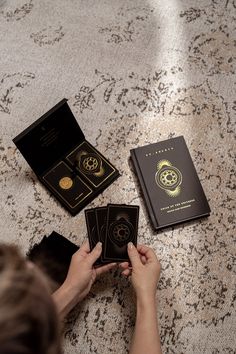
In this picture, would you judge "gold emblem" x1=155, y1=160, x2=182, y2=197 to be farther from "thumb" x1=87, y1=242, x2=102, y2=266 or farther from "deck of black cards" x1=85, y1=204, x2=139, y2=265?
"thumb" x1=87, y1=242, x2=102, y2=266

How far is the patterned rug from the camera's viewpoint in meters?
1.12

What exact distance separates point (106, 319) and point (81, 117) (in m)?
0.64

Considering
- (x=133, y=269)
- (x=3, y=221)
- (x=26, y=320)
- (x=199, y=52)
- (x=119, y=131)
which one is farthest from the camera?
(x=199, y=52)

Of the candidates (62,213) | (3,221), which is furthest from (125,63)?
(3,221)

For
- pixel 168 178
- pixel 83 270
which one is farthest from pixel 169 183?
pixel 83 270

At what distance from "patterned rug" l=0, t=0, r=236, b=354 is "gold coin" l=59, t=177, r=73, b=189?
0.18ft

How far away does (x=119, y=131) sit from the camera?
4.33 feet

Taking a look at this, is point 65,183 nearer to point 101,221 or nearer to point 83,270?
point 101,221

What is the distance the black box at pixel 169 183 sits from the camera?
1.20 metres

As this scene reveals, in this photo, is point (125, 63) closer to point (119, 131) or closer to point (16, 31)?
point (119, 131)

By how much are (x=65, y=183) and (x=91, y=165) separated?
0.10 metres

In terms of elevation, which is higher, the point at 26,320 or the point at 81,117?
the point at 26,320

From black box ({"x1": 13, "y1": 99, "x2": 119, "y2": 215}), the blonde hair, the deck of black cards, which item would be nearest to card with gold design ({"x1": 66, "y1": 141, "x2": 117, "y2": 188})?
black box ({"x1": 13, "y1": 99, "x2": 119, "y2": 215})

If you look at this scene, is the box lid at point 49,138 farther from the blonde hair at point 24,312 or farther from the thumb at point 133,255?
the blonde hair at point 24,312
